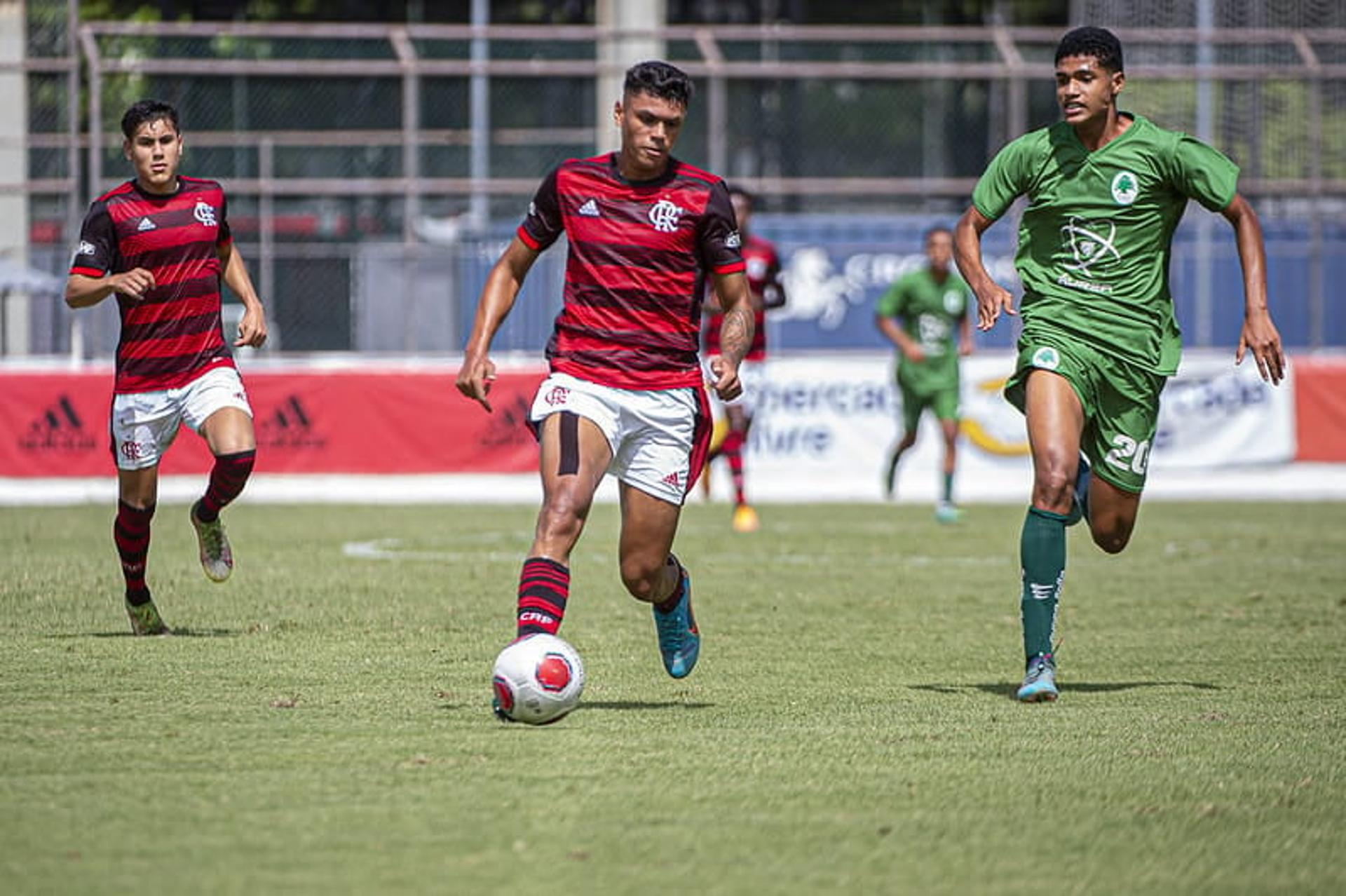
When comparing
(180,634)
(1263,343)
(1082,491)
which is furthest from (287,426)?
(1263,343)

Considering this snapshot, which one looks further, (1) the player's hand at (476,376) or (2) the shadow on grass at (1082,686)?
(2) the shadow on grass at (1082,686)

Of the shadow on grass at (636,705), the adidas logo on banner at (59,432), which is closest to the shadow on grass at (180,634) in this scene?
the shadow on grass at (636,705)

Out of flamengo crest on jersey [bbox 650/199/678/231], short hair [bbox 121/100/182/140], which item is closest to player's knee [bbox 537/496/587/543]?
flamengo crest on jersey [bbox 650/199/678/231]

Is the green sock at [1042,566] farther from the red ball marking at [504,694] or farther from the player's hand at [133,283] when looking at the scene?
the player's hand at [133,283]

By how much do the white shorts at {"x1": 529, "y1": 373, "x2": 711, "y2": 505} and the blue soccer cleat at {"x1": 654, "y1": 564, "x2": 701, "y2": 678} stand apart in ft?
1.73

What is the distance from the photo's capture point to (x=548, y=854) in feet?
16.8

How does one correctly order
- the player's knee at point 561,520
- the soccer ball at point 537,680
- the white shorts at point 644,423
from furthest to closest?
the white shorts at point 644,423 < the player's knee at point 561,520 < the soccer ball at point 537,680

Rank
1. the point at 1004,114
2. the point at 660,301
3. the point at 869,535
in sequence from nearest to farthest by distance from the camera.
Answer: the point at 660,301, the point at 869,535, the point at 1004,114

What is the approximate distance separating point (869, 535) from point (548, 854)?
441 inches

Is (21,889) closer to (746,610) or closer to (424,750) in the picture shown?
(424,750)

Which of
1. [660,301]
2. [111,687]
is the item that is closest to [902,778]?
[660,301]

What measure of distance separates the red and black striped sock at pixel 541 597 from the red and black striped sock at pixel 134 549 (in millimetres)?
3026

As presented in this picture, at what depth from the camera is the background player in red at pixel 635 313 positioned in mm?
7277

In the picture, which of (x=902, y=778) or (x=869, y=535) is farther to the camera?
(x=869, y=535)
